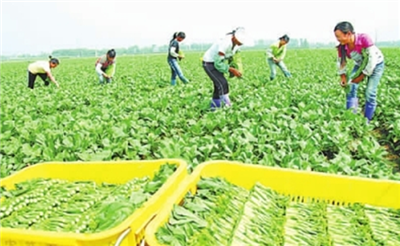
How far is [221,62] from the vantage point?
25.5ft

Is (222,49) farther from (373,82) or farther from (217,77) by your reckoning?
(373,82)

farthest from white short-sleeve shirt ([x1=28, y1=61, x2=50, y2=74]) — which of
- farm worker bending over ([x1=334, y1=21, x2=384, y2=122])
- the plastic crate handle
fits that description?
the plastic crate handle

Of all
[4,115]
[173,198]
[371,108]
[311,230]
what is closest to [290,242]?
[311,230]

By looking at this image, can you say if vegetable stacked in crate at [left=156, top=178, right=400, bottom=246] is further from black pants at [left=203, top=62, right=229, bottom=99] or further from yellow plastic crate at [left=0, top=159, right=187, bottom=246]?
black pants at [left=203, top=62, right=229, bottom=99]

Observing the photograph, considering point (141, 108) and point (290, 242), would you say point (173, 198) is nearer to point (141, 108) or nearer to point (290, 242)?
point (290, 242)

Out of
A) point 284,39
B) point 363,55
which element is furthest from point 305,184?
point 284,39

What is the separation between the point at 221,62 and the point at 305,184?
480cm

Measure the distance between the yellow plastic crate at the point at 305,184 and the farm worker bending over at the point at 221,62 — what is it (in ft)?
14.2

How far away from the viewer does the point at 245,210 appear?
2967 millimetres

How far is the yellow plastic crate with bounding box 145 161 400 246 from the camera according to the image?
3062 mm

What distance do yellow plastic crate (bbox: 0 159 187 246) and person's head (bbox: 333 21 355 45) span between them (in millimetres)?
4027

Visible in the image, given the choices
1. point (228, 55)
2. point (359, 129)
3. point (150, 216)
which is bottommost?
point (359, 129)

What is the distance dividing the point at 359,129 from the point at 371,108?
30.8 inches

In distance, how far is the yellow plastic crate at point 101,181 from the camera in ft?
7.25
